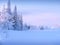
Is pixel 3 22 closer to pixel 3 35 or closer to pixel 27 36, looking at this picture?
pixel 3 35

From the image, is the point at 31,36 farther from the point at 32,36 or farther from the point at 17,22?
the point at 17,22

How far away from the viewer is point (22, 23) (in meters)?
1.33

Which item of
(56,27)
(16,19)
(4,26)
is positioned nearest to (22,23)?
(16,19)

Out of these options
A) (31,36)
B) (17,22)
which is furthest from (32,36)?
(17,22)

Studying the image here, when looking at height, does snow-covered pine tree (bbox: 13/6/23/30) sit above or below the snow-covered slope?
above

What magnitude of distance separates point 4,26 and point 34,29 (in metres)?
0.44

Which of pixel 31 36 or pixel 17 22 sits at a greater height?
pixel 17 22

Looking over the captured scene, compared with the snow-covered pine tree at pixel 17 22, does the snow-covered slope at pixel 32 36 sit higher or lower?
lower

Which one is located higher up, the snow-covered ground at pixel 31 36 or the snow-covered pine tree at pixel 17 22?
the snow-covered pine tree at pixel 17 22

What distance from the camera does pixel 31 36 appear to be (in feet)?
4.33

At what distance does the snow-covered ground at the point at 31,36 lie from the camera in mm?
1298

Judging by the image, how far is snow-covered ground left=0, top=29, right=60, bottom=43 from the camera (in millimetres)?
1298

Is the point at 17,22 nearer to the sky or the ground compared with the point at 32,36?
nearer to the sky

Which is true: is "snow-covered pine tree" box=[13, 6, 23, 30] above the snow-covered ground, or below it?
above
